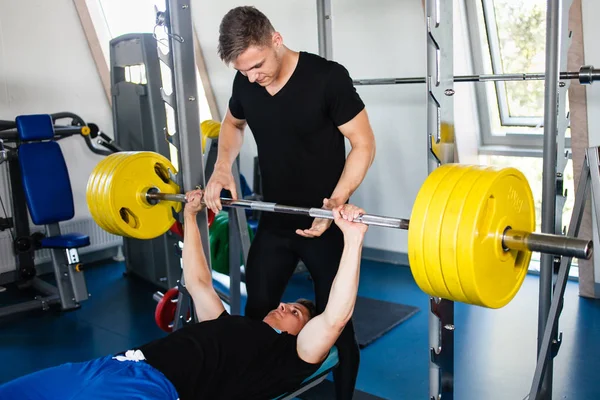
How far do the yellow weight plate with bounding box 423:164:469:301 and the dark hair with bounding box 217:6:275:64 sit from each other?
28.1 inches

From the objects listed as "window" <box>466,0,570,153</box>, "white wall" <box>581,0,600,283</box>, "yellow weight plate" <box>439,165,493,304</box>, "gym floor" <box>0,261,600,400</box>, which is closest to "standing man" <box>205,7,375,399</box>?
"yellow weight plate" <box>439,165,493,304</box>

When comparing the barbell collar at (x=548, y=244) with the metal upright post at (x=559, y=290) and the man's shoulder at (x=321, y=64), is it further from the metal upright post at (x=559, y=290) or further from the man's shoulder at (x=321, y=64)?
the man's shoulder at (x=321, y=64)

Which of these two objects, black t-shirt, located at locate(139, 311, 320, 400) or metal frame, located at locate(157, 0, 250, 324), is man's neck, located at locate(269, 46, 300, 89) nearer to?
metal frame, located at locate(157, 0, 250, 324)

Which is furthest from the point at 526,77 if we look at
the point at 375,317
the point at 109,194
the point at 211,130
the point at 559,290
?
the point at 109,194

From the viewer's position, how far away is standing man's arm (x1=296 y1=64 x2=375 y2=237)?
1899mm

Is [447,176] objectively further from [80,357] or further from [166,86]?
[80,357]

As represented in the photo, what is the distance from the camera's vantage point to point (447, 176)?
4.84 ft

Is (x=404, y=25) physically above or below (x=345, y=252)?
above

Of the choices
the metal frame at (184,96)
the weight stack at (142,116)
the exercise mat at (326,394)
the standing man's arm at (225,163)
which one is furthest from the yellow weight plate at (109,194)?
the weight stack at (142,116)

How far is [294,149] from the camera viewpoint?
6.57ft

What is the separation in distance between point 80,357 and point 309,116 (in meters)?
1.88

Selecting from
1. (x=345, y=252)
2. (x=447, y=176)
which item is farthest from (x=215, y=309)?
(x=447, y=176)

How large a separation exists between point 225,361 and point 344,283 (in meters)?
0.46

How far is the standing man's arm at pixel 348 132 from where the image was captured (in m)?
1.90
